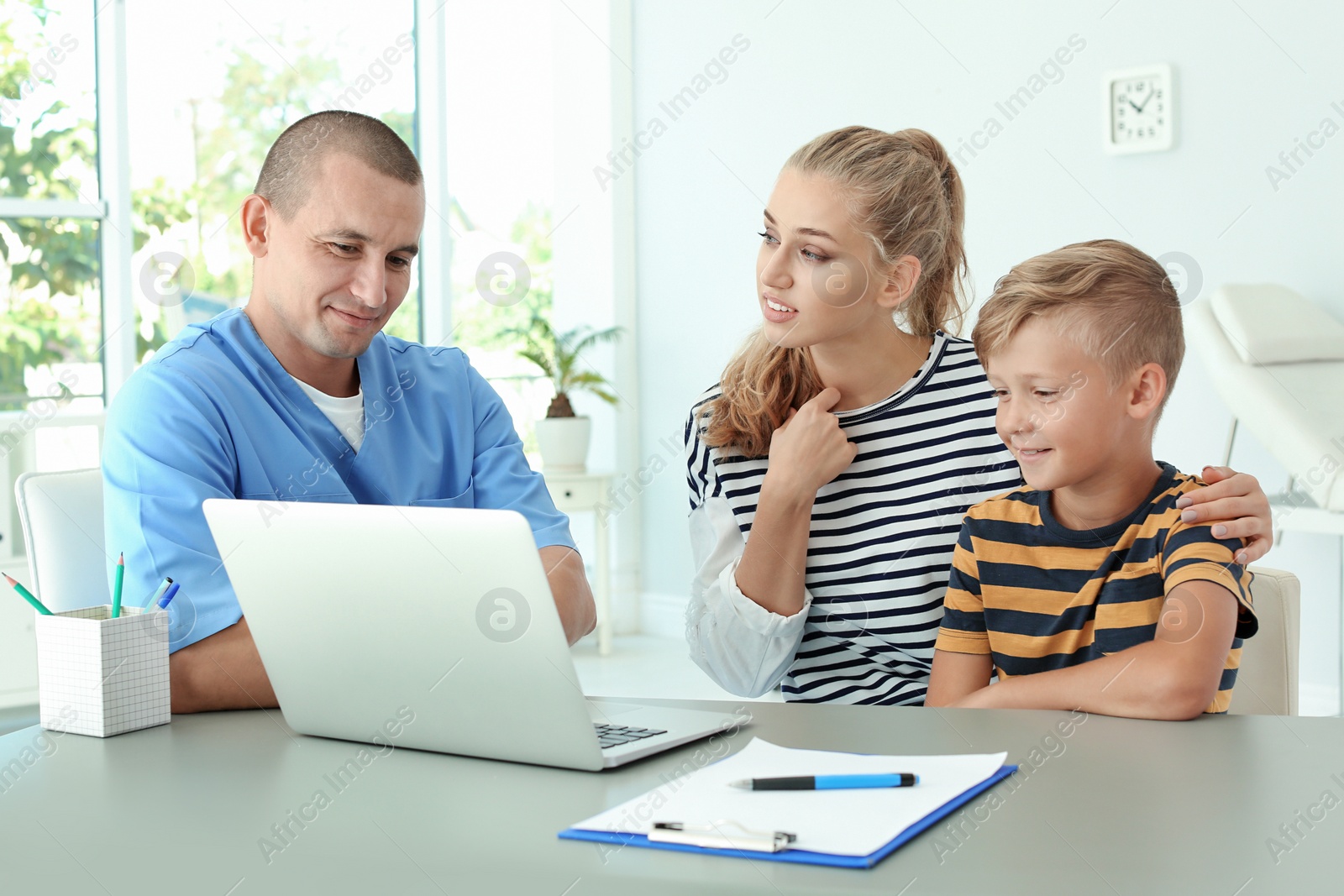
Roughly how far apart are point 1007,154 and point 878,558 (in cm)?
232

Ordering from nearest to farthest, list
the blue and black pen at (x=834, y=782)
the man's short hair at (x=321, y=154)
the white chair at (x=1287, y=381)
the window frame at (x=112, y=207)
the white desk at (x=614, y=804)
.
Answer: the white desk at (x=614, y=804)
the blue and black pen at (x=834, y=782)
the man's short hair at (x=321, y=154)
the white chair at (x=1287, y=381)
the window frame at (x=112, y=207)

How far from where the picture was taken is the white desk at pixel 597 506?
4.25 m

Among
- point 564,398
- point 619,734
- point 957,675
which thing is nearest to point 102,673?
point 619,734

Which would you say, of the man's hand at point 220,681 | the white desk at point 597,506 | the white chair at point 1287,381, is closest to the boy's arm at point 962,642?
the man's hand at point 220,681

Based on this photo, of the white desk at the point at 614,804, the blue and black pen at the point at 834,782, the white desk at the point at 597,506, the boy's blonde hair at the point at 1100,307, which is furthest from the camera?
the white desk at the point at 597,506

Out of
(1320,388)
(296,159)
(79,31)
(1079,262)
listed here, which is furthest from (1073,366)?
(79,31)

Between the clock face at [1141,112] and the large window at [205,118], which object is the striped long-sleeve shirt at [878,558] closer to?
the clock face at [1141,112]

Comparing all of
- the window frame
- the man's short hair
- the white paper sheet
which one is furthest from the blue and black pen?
the window frame

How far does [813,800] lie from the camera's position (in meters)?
0.80

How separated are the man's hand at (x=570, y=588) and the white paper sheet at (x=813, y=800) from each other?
0.45 meters

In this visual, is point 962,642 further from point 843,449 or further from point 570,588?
point 570,588

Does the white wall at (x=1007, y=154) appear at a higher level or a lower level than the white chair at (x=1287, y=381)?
higher

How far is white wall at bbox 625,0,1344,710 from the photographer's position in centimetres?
297

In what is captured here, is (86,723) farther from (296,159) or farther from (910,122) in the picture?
(910,122)
